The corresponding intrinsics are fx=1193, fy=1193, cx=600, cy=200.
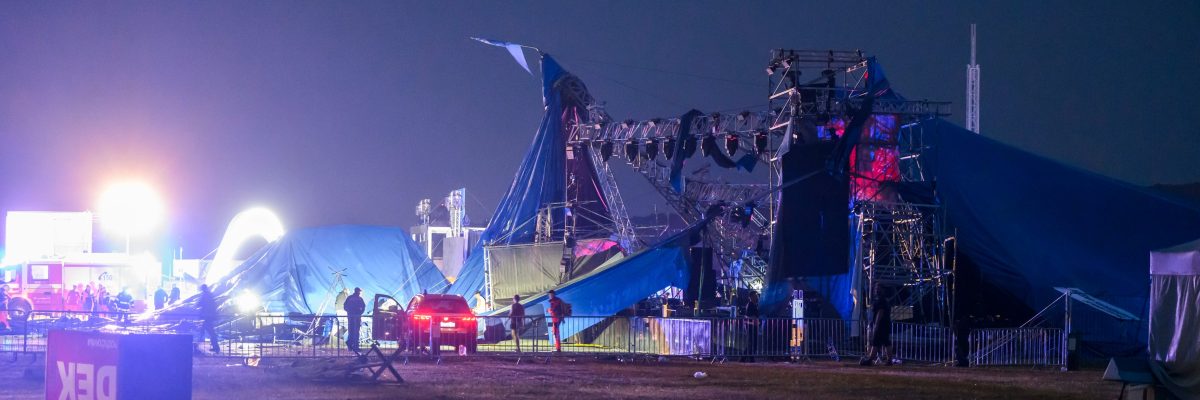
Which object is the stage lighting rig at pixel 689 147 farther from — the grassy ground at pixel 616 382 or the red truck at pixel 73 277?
the red truck at pixel 73 277

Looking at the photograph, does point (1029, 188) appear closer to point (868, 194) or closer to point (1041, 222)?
point (1041, 222)

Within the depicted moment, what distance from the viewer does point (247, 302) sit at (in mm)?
35188

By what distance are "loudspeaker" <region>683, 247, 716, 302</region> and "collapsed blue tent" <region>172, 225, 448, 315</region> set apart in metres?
11.2

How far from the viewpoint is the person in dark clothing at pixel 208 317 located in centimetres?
2352

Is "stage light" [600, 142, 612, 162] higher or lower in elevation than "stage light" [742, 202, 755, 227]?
higher

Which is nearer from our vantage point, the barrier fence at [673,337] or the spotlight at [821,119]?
the barrier fence at [673,337]

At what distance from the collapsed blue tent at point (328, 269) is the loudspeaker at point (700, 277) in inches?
440

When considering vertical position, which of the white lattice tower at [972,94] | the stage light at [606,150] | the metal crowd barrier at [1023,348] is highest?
the white lattice tower at [972,94]

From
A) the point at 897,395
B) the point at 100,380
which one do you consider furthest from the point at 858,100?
the point at 100,380

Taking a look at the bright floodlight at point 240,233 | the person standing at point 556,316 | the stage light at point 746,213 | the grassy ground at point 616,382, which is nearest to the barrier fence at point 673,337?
the person standing at point 556,316

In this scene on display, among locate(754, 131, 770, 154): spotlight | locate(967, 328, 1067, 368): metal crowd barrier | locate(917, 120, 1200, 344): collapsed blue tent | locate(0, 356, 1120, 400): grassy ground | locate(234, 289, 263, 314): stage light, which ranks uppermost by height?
locate(754, 131, 770, 154): spotlight

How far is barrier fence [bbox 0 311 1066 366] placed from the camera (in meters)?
24.7

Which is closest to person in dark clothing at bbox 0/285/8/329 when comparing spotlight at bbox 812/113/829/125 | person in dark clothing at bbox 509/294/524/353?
person in dark clothing at bbox 509/294/524/353

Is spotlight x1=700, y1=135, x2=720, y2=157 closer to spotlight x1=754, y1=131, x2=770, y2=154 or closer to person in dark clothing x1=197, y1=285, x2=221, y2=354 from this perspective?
spotlight x1=754, y1=131, x2=770, y2=154
